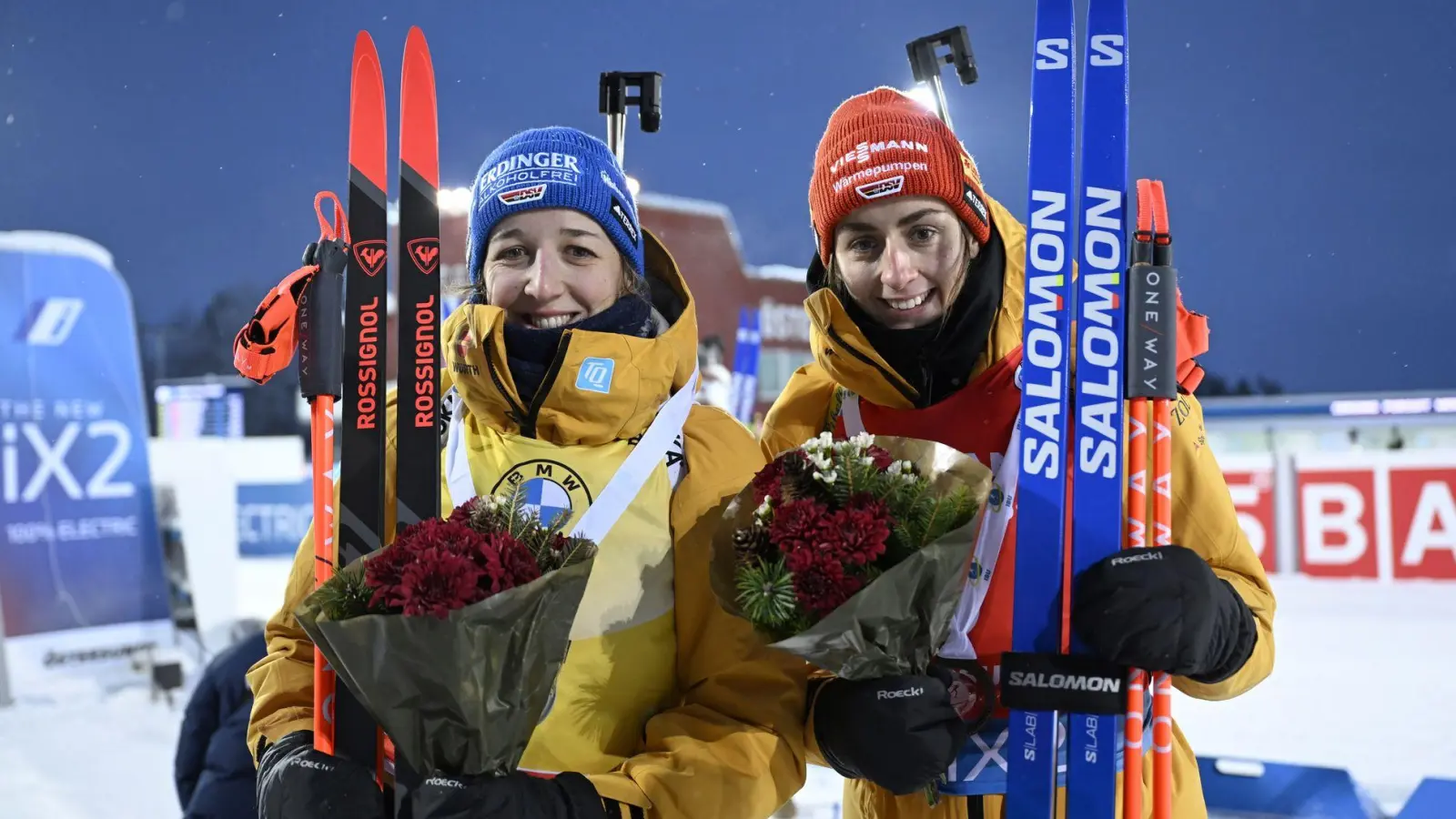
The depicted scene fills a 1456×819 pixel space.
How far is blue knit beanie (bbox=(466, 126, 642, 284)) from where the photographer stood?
1.41 meters

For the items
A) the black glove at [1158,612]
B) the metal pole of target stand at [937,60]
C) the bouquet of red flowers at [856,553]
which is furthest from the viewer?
the metal pole of target stand at [937,60]

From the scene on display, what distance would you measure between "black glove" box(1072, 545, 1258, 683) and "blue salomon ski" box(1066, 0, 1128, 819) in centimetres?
9

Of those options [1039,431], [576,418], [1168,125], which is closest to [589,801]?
[576,418]

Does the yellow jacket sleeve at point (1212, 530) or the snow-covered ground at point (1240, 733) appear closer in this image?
the yellow jacket sleeve at point (1212, 530)

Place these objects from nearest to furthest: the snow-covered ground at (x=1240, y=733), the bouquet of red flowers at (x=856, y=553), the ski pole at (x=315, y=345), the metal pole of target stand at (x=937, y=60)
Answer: the bouquet of red flowers at (x=856, y=553), the ski pole at (x=315, y=345), the metal pole of target stand at (x=937, y=60), the snow-covered ground at (x=1240, y=733)

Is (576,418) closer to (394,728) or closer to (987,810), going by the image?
(394,728)

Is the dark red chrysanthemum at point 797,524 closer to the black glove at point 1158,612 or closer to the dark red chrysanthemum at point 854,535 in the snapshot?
the dark red chrysanthemum at point 854,535

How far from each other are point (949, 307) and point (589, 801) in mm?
831

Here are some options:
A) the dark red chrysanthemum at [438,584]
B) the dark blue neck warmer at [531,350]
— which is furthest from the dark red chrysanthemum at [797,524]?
the dark blue neck warmer at [531,350]

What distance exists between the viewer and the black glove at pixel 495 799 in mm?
1006

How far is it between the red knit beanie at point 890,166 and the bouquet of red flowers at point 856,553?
0.47 m

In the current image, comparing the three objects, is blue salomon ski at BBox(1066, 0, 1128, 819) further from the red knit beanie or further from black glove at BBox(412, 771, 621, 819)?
black glove at BBox(412, 771, 621, 819)

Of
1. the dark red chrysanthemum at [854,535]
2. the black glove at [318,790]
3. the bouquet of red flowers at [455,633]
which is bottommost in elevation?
the black glove at [318,790]

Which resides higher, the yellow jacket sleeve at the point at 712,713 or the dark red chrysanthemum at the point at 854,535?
the dark red chrysanthemum at the point at 854,535
